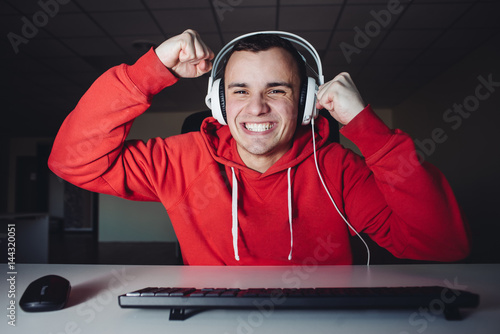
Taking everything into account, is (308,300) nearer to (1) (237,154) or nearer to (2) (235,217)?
(2) (235,217)

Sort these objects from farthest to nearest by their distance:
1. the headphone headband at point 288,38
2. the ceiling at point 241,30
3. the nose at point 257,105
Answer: the ceiling at point 241,30 < the nose at point 257,105 < the headphone headband at point 288,38

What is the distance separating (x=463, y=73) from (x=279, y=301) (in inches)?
162

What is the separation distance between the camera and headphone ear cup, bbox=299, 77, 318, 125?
100cm

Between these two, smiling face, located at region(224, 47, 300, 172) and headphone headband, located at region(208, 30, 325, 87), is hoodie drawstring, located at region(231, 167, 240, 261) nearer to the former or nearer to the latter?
smiling face, located at region(224, 47, 300, 172)

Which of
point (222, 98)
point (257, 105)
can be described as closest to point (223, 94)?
point (222, 98)

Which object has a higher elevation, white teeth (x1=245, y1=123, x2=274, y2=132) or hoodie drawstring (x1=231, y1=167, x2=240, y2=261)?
white teeth (x1=245, y1=123, x2=274, y2=132)

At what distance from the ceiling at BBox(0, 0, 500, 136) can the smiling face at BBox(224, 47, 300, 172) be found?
1.72 m

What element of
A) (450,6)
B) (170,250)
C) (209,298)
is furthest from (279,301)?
(170,250)

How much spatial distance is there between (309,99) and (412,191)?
0.40 meters

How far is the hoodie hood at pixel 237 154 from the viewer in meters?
1.00

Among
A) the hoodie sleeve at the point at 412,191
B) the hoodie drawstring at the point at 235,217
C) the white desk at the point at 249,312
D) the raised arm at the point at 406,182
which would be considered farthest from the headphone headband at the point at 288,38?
the white desk at the point at 249,312

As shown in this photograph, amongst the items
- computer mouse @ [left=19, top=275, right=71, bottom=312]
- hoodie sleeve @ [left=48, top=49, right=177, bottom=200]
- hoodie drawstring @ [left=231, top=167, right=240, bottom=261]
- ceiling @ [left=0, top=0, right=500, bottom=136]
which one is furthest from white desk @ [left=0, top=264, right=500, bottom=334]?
ceiling @ [left=0, top=0, right=500, bottom=136]

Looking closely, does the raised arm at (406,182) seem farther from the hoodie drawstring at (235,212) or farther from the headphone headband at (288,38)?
the hoodie drawstring at (235,212)

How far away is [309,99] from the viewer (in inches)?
39.6
